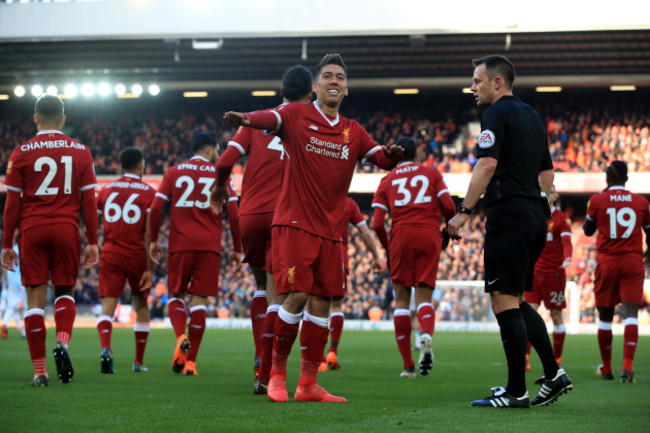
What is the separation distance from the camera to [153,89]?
3288 centimetres

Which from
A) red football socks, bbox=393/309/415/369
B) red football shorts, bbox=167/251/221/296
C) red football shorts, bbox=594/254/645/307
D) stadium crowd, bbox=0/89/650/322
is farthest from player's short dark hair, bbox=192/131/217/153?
stadium crowd, bbox=0/89/650/322

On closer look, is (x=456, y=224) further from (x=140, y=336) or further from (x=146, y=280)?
(x=140, y=336)

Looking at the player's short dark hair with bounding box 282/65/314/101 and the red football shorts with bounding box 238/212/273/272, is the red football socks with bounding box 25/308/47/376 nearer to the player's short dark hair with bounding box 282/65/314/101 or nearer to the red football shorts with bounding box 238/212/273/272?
the red football shorts with bounding box 238/212/273/272

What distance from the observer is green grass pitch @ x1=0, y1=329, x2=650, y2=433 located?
177 inches

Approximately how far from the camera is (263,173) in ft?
23.3

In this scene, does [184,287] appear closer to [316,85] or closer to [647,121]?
[316,85]

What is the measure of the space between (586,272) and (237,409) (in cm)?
2457

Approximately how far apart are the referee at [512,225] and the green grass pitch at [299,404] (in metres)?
0.22

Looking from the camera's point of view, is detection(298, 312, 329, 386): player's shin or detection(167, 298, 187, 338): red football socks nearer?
detection(298, 312, 329, 386): player's shin

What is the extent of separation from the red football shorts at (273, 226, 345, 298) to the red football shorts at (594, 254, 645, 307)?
13.9 feet

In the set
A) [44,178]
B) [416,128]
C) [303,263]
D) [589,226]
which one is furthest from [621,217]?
[416,128]

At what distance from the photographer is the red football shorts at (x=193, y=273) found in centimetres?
869

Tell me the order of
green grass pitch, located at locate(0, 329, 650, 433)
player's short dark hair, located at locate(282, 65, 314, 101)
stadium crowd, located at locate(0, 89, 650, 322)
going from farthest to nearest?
stadium crowd, located at locate(0, 89, 650, 322) < player's short dark hair, located at locate(282, 65, 314, 101) < green grass pitch, located at locate(0, 329, 650, 433)

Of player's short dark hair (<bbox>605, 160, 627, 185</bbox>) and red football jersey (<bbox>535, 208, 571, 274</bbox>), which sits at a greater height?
player's short dark hair (<bbox>605, 160, 627, 185</bbox>)
